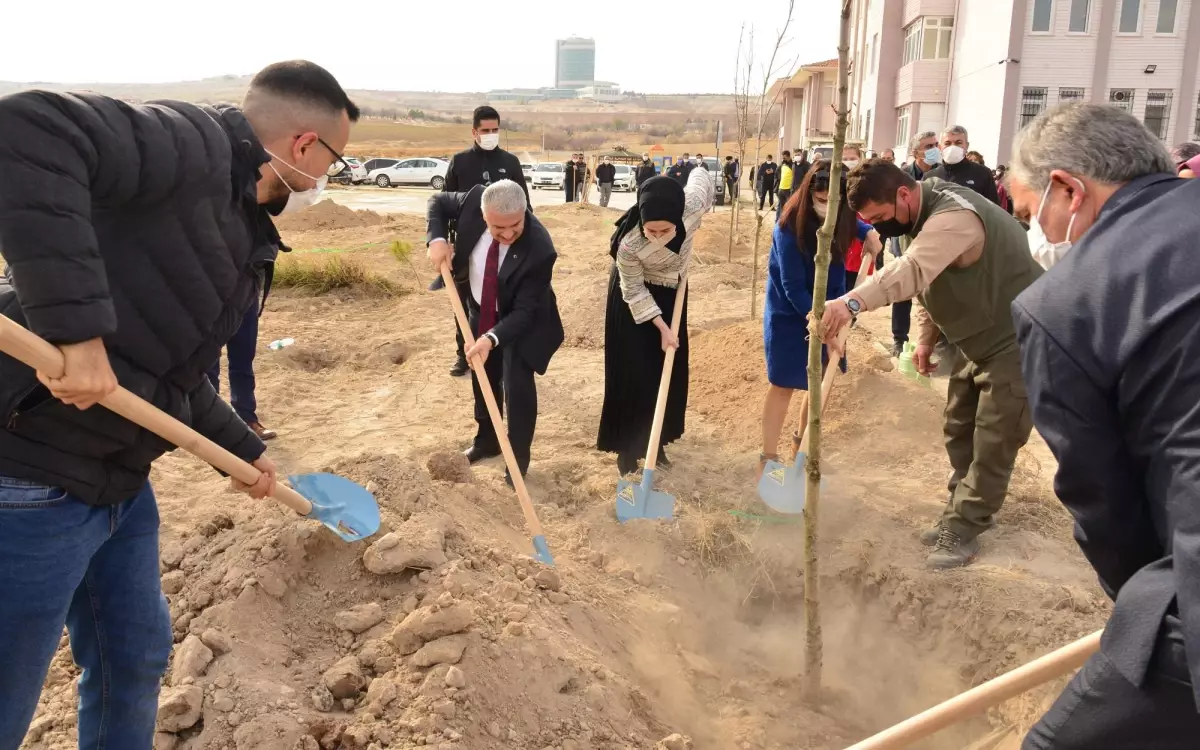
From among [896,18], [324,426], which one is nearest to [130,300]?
[324,426]

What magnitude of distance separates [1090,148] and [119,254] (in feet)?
6.05

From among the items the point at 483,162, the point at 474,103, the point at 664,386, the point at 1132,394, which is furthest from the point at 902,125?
the point at 474,103

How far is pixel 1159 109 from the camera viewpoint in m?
20.6

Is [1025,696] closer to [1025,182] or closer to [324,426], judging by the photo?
[1025,182]

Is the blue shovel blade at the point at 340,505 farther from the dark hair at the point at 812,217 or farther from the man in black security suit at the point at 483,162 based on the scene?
the man in black security suit at the point at 483,162

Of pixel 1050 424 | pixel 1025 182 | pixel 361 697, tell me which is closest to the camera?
pixel 1050 424

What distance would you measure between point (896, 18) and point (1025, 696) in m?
29.2

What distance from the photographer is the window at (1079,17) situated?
20297 mm

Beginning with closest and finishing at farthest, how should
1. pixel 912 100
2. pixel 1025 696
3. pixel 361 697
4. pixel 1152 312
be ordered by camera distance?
pixel 1152 312 → pixel 361 697 → pixel 1025 696 → pixel 912 100

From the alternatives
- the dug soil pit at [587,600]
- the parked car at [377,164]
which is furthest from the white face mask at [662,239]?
the parked car at [377,164]

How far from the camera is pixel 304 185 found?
1.88 metres

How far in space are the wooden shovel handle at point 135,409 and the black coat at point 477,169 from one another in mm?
4149

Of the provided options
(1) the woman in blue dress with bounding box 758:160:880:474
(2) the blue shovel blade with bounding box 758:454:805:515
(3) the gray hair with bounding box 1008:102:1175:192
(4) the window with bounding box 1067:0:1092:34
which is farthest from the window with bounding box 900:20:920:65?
(3) the gray hair with bounding box 1008:102:1175:192

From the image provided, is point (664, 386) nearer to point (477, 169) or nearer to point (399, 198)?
point (477, 169)
